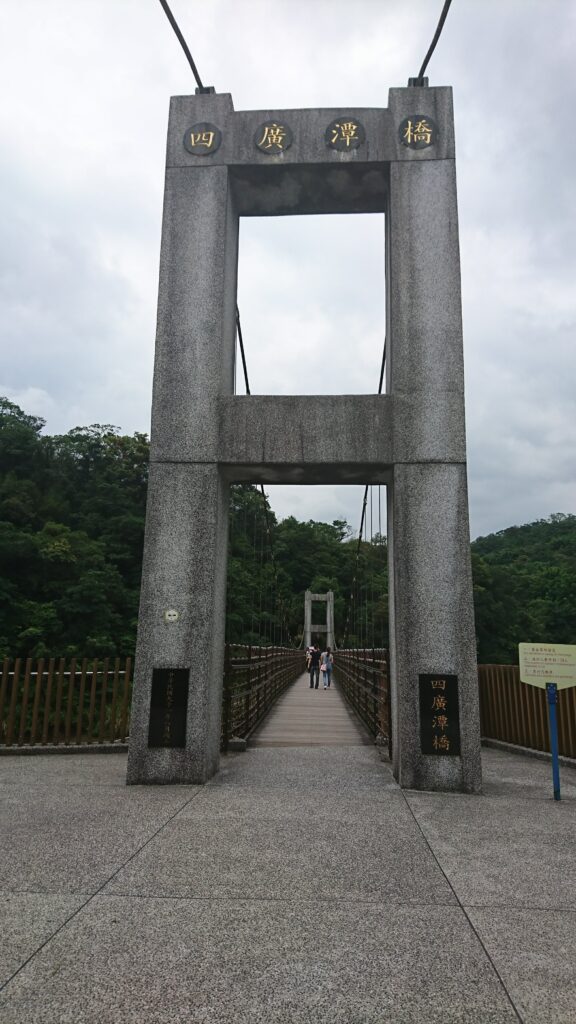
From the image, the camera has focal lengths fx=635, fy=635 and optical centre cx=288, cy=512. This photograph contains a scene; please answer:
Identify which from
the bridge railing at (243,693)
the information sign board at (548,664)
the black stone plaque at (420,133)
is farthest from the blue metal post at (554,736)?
the black stone plaque at (420,133)

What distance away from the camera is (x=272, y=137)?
6.05m

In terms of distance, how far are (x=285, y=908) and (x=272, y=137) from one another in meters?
6.24

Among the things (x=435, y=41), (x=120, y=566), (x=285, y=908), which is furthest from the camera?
(x=120, y=566)

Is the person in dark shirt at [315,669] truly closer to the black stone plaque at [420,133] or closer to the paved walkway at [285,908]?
the paved walkway at [285,908]

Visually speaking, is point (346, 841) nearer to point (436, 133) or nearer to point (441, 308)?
point (441, 308)

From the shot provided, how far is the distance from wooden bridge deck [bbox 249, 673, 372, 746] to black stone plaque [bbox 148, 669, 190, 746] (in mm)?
2332

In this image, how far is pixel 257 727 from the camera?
340 inches

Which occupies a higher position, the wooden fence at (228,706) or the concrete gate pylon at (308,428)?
the concrete gate pylon at (308,428)

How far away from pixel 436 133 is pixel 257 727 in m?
7.25

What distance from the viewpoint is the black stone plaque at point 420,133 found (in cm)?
595

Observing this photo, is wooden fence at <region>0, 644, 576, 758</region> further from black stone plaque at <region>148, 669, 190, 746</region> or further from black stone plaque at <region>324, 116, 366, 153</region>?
black stone plaque at <region>324, 116, 366, 153</region>

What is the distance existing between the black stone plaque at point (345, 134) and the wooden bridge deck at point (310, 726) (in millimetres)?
6237

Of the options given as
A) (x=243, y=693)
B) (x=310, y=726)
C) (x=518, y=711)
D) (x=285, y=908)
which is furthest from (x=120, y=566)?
(x=285, y=908)

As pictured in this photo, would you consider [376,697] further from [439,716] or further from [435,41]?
[435,41]
